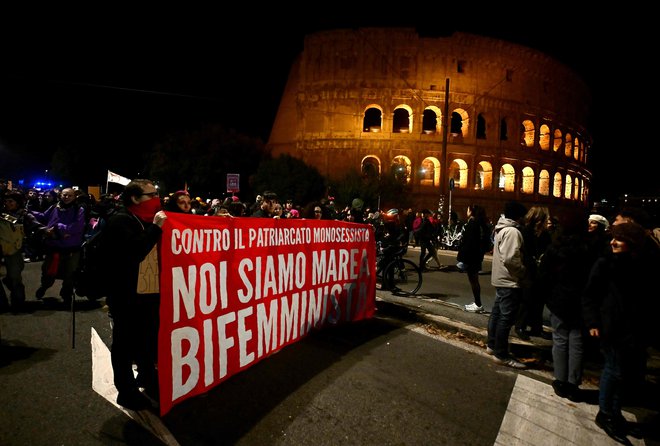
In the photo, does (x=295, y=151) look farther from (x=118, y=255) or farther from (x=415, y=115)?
(x=118, y=255)

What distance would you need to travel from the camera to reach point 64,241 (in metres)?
6.52

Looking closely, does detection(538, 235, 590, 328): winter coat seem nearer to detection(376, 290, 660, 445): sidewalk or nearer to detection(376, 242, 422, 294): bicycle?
detection(376, 290, 660, 445): sidewalk

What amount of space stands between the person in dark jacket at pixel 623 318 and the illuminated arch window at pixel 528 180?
47.0m

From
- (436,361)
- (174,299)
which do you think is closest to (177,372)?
(174,299)

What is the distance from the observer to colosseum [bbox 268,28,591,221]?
1646 inches

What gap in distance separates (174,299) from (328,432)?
163cm

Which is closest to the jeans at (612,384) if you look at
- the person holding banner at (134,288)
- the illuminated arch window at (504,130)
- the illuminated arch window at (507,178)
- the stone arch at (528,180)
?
the person holding banner at (134,288)

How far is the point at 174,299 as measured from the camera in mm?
3189

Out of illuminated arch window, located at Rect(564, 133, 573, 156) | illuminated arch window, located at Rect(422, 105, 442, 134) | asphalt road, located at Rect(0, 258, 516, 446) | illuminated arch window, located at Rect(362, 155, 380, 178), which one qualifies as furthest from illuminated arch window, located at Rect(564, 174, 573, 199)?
asphalt road, located at Rect(0, 258, 516, 446)

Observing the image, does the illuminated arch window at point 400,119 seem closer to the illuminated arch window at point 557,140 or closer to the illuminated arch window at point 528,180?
the illuminated arch window at point 528,180

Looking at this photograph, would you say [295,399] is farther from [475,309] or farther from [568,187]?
[568,187]

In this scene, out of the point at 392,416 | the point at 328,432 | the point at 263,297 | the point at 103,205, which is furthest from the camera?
the point at 103,205

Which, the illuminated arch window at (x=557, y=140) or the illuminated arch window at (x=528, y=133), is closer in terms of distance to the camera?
the illuminated arch window at (x=528, y=133)

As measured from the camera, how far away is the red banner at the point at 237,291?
10.5 feet
